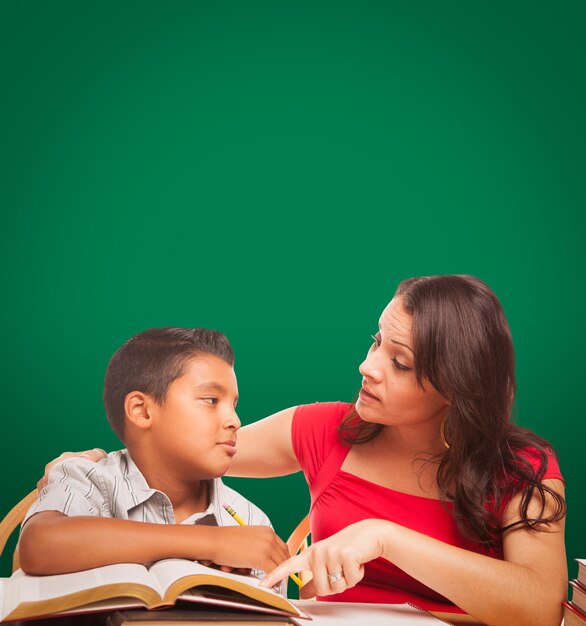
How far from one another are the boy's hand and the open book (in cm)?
10

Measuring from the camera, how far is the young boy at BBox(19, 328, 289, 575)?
1264 mm

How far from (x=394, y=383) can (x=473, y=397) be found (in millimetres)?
160

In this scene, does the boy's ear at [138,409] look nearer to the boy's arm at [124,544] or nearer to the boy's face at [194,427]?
the boy's face at [194,427]

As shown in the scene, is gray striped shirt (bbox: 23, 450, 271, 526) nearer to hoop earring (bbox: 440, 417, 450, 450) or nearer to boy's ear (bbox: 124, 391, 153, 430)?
boy's ear (bbox: 124, 391, 153, 430)

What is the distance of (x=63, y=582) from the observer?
114 centimetres

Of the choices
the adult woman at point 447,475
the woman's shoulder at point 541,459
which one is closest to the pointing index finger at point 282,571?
the adult woman at point 447,475

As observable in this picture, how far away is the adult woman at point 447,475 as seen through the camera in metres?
1.44

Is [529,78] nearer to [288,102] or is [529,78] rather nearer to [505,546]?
[288,102]

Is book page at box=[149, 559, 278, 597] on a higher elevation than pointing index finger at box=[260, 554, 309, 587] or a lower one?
higher

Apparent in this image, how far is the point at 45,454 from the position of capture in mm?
3078

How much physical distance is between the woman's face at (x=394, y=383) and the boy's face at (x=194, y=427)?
1.05 ft

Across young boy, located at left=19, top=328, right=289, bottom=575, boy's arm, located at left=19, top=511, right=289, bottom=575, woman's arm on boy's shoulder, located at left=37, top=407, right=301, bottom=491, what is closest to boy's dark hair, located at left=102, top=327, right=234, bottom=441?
young boy, located at left=19, top=328, right=289, bottom=575

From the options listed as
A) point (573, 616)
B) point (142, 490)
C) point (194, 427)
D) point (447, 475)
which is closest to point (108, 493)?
point (142, 490)

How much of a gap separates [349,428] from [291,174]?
1600mm
